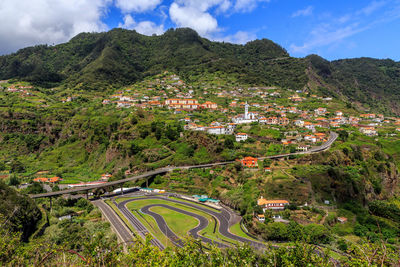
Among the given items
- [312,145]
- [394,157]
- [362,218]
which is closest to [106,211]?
[362,218]

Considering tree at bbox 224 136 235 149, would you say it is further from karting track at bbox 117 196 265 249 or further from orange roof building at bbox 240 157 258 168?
karting track at bbox 117 196 265 249

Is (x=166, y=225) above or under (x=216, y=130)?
under

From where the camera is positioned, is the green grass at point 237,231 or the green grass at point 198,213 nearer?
the green grass at point 198,213

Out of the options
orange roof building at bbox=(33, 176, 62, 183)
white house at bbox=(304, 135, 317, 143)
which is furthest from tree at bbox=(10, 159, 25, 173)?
white house at bbox=(304, 135, 317, 143)

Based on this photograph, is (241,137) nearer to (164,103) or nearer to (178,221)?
(178,221)

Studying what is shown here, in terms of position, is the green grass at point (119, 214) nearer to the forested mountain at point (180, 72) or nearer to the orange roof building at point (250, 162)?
the orange roof building at point (250, 162)

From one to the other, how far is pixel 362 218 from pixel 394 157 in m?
37.1

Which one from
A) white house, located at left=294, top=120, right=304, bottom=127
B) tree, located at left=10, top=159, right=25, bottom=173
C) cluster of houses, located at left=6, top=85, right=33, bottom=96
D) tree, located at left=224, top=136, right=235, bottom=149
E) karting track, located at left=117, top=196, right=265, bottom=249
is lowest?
karting track, located at left=117, top=196, right=265, bottom=249

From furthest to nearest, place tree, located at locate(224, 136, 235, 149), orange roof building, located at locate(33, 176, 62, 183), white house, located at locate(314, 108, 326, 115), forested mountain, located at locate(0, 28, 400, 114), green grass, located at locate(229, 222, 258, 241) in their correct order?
forested mountain, located at locate(0, 28, 400, 114)
white house, located at locate(314, 108, 326, 115)
tree, located at locate(224, 136, 235, 149)
orange roof building, located at locate(33, 176, 62, 183)
green grass, located at locate(229, 222, 258, 241)


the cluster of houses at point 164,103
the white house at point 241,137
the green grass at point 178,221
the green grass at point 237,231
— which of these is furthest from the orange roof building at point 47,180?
the white house at point 241,137

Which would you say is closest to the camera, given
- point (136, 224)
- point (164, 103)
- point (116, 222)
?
point (136, 224)

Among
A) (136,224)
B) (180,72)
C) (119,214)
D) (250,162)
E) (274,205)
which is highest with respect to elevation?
(180,72)

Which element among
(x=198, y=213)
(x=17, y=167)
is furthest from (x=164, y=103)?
(x=198, y=213)

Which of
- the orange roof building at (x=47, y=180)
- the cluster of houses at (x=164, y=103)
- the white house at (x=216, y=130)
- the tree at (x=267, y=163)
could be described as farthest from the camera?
the cluster of houses at (x=164, y=103)
